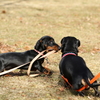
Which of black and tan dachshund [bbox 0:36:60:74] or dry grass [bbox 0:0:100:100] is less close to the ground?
black and tan dachshund [bbox 0:36:60:74]

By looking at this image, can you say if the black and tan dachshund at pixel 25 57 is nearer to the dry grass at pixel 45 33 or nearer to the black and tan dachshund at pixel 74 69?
the dry grass at pixel 45 33

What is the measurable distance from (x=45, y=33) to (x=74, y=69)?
9215 millimetres

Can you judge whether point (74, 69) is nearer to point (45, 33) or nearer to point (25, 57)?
point (25, 57)

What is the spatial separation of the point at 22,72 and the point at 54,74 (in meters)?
1.06

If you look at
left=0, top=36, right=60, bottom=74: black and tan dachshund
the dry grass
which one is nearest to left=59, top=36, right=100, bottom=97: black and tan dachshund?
the dry grass

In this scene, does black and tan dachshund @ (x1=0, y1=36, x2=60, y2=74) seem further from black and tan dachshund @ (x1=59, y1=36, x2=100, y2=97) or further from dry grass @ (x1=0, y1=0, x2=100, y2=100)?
black and tan dachshund @ (x1=59, y1=36, x2=100, y2=97)

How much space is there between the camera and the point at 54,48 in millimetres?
6766

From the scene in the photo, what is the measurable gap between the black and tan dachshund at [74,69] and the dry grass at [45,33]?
1.30 feet

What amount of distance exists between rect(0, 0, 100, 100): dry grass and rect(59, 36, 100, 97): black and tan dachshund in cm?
40

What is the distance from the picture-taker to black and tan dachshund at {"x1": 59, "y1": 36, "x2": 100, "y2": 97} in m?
4.89

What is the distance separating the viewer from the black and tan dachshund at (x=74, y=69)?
193 inches

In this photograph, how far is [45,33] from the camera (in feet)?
46.6

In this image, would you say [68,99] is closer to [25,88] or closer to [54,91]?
[54,91]

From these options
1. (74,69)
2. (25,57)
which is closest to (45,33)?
(25,57)
